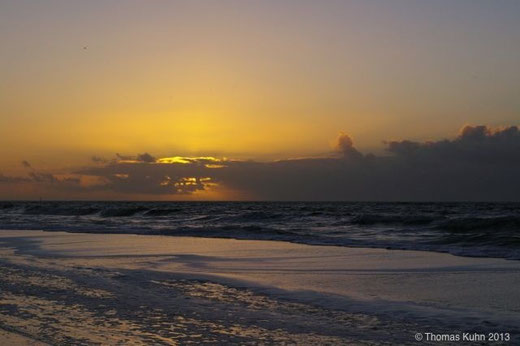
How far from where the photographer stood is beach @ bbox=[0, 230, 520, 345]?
7773 mm

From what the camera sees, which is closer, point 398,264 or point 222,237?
point 398,264

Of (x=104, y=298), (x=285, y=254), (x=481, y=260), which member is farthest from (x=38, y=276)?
(x=481, y=260)

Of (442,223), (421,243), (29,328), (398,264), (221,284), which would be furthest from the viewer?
(442,223)

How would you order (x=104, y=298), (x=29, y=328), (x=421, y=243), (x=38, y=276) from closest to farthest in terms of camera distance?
(x=29, y=328)
(x=104, y=298)
(x=38, y=276)
(x=421, y=243)

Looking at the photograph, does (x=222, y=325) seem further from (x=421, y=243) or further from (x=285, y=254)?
(x=421, y=243)

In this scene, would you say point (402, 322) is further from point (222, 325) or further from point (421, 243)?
point (421, 243)

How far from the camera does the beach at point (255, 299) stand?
7.77 metres

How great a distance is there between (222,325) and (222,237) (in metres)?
20.5

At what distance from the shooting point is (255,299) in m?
10.3

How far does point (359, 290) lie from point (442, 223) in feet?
80.1

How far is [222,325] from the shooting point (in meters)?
8.18

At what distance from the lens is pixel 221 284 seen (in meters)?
12.2

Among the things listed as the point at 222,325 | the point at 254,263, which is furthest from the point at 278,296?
the point at 254,263

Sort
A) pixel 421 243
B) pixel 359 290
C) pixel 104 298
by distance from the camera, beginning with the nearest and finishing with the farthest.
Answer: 1. pixel 104 298
2. pixel 359 290
3. pixel 421 243
